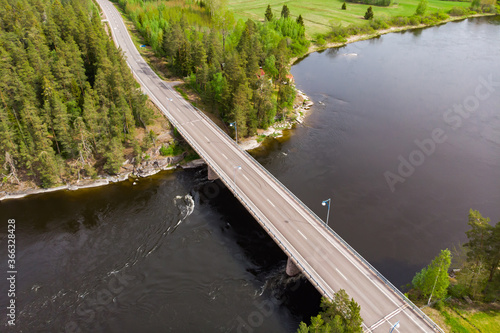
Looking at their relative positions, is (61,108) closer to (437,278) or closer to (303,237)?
(303,237)

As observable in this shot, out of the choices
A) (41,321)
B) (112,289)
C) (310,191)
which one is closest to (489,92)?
(310,191)

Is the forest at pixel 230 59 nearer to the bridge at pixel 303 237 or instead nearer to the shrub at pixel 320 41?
the shrub at pixel 320 41

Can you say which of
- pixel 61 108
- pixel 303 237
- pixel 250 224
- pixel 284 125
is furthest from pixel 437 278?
pixel 61 108

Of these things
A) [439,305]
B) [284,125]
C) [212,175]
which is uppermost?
[284,125]

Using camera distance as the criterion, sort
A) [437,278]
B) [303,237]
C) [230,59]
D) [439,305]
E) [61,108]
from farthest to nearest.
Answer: [230,59]
[61,108]
[303,237]
[439,305]
[437,278]

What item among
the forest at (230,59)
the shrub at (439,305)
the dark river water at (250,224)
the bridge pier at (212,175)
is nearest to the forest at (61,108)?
the dark river water at (250,224)

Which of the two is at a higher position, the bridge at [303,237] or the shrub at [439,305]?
the bridge at [303,237]
